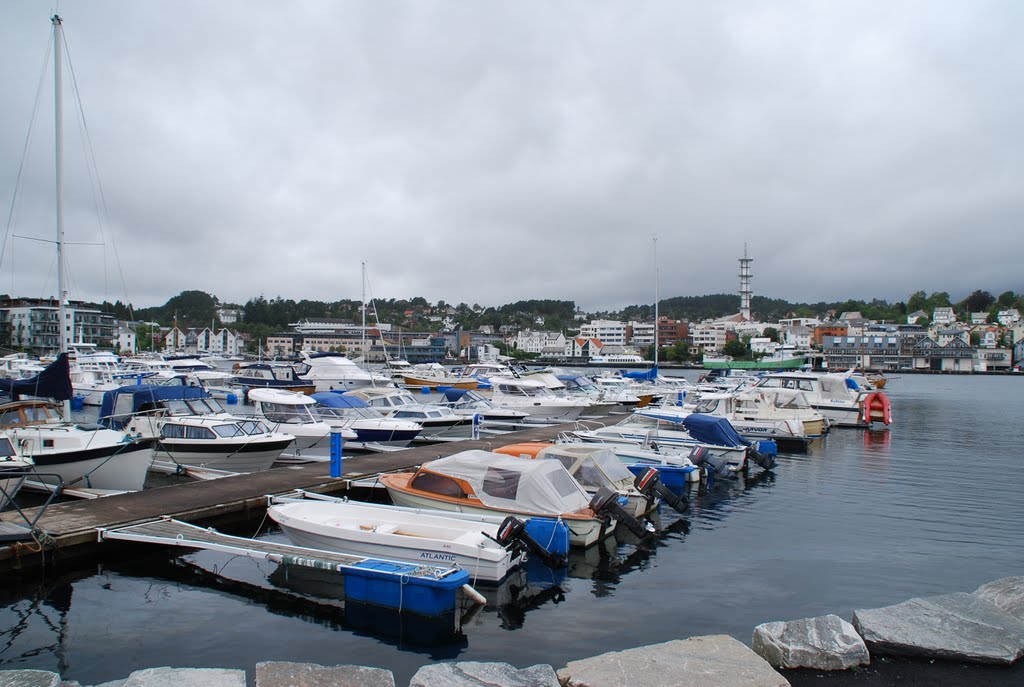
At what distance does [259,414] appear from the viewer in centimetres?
2728

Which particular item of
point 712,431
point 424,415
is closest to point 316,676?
point 712,431

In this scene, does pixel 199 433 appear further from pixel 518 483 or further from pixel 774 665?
pixel 774 665

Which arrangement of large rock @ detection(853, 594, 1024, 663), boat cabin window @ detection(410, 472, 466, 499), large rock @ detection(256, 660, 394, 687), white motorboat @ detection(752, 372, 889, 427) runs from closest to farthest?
large rock @ detection(256, 660, 394, 687)
large rock @ detection(853, 594, 1024, 663)
boat cabin window @ detection(410, 472, 466, 499)
white motorboat @ detection(752, 372, 889, 427)

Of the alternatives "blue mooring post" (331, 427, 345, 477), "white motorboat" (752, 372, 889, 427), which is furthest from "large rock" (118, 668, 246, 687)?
"white motorboat" (752, 372, 889, 427)

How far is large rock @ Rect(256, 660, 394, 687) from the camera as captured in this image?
25.3ft

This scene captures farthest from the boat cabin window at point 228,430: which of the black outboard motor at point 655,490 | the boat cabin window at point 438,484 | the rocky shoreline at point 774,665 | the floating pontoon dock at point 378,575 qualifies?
the rocky shoreline at point 774,665

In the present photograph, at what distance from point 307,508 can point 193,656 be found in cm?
502

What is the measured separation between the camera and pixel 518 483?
1480 centimetres

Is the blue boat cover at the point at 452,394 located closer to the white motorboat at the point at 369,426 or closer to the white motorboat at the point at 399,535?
the white motorboat at the point at 369,426

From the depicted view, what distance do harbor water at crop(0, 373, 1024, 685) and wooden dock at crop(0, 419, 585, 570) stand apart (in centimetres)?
56

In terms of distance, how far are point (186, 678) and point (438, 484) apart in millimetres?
8154

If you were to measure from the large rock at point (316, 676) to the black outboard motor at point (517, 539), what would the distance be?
169 inches

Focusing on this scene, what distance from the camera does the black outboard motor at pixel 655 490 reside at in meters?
17.6

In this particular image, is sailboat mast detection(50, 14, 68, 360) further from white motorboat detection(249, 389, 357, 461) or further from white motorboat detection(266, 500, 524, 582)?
white motorboat detection(266, 500, 524, 582)
